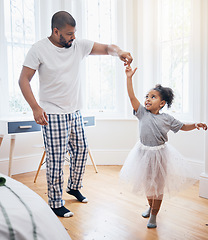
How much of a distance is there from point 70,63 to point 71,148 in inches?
27.3

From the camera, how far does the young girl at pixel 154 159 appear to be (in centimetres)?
189

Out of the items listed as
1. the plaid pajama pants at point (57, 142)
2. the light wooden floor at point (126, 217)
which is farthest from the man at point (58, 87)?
the light wooden floor at point (126, 217)

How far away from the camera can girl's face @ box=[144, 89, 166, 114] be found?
1.99 meters

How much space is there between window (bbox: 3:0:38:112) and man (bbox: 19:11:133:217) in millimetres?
1602

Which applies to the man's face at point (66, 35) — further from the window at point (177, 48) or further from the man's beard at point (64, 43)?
the window at point (177, 48)

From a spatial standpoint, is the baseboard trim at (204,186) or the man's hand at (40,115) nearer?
the man's hand at (40,115)

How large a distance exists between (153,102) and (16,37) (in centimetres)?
232

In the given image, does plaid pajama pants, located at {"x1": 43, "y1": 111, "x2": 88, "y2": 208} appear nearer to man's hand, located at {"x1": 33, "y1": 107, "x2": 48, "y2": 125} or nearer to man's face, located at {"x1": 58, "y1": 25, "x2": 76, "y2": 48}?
man's hand, located at {"x1": 33, "y1": 107, "x2": 48, "y2": 125}

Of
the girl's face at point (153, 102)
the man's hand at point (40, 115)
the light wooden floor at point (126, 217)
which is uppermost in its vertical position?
the girl's face at point (153, 102)

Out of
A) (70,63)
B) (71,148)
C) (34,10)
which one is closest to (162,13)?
(34,10)

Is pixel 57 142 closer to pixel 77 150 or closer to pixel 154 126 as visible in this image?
pixel 77 150

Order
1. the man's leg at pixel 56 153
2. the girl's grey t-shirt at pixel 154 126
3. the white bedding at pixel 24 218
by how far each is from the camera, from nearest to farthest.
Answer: the white bedding at pixel 24 218
the girl's grey t-shirt at pixel 154 126
the man's leg at pixel 56 153

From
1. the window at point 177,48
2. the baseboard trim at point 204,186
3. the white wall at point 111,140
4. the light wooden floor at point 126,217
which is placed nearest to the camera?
the light wooden floor at point 126,217

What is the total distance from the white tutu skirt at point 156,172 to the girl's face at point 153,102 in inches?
10.4
